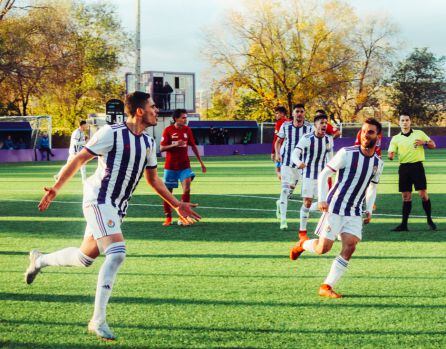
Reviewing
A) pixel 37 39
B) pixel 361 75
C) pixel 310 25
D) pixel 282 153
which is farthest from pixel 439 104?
pixel 282 153

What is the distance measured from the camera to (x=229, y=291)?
7.39 meters

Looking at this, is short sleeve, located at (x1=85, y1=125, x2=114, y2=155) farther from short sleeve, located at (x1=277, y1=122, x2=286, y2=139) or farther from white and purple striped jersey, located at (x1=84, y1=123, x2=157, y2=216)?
short sleeve, located at (x1=277, y1=122, x2=286, y2=139)

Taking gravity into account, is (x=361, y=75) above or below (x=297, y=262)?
above

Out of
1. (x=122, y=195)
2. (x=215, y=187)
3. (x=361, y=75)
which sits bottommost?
(x=215, y=187)

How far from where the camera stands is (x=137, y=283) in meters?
7.83

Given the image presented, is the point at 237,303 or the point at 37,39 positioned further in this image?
the point at 37,39

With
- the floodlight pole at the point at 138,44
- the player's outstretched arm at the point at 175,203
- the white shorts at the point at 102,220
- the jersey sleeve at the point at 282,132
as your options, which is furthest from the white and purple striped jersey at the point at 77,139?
the floodlight pole at the point at 138,44

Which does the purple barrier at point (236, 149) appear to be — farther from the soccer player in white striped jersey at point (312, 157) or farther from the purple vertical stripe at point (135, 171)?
the purple vertical stripe at point (135, 171)

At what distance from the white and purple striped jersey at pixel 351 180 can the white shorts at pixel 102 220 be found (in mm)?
2432

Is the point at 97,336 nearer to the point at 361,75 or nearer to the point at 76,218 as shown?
the point at 76,218

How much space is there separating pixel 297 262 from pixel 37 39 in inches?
1610

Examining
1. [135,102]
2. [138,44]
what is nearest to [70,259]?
[135,102]

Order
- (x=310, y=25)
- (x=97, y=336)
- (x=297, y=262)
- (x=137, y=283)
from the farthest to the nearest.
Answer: (x=310, y=25)
(x=297, y=262)
(x=137, y=283)
(x=97, y=336)

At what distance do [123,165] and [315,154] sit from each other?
5883 millimetres
